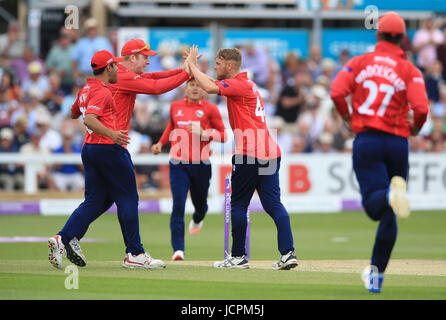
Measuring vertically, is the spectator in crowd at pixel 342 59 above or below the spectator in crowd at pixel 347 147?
above

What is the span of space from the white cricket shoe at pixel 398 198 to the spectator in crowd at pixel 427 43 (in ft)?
55.1

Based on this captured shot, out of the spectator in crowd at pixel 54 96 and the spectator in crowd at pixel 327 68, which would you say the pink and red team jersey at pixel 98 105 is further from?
the spectator in crowd at pixel 327 68

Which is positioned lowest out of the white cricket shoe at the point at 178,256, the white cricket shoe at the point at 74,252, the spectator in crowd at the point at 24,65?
the white cricket shoe at the point at 178,256

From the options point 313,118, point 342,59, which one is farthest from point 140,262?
point 342,59

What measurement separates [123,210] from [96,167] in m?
0.54

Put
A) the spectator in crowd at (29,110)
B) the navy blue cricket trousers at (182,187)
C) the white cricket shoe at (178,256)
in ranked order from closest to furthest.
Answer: the white cricket shoe at (178,256)
the navy blue cricket trousers at (182,187)
the spectator in crowd at (29,110)

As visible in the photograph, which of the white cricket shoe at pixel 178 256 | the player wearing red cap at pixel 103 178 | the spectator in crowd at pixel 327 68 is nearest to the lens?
the player wearing red cap at pixel 103 178

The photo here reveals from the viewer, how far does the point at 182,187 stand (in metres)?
11.9

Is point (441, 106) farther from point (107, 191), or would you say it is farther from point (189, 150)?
point (107, 191)

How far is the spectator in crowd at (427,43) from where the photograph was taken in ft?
79.0

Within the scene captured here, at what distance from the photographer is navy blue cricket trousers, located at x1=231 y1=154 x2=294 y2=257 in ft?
32.8

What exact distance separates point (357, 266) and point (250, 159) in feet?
7.07

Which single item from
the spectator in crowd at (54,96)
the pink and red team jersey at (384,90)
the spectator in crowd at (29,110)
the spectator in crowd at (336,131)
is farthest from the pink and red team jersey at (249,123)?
the spectator in crowd at (54,96)
